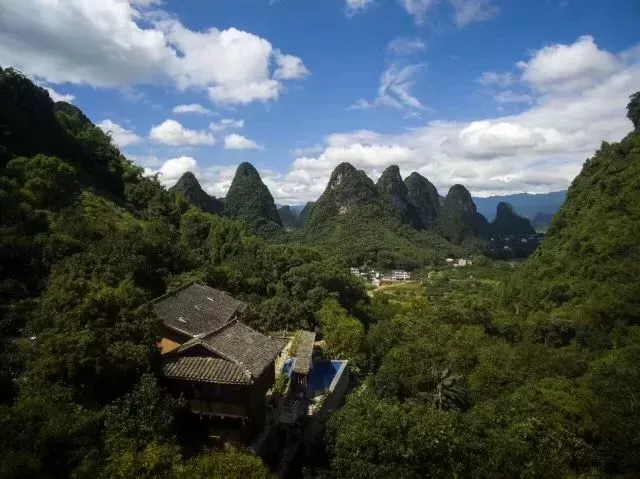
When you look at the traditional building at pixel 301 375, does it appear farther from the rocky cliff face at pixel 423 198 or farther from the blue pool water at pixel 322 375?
the rocky cliff face at pixel 423 198

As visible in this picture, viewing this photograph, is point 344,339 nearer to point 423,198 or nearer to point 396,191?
point 396,191

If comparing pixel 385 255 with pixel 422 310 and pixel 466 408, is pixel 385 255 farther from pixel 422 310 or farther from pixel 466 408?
pixel 466 408

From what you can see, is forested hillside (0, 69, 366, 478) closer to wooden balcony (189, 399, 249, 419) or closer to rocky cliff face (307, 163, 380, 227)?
wooden balcony (189, 399, 249, 419)

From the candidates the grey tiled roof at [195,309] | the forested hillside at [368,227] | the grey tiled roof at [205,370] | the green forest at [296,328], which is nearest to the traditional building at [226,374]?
the grey tiled roof at [205,370]

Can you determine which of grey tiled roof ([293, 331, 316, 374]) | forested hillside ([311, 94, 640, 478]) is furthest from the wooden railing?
forested hillside ([311, 94, 640, 478])

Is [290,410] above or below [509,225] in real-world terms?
below

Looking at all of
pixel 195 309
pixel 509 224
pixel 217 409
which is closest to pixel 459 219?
pixel 509 224
